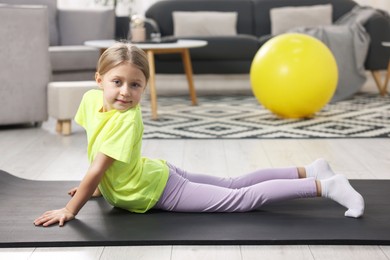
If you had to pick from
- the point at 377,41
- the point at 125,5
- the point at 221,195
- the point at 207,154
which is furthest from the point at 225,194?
the point at 125,5

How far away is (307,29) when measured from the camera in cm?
513

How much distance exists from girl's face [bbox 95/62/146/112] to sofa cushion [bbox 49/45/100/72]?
2897 mm

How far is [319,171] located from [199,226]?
50 cm

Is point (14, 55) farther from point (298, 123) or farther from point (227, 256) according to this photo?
point (227, 256)

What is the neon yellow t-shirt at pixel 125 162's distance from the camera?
6.01ft

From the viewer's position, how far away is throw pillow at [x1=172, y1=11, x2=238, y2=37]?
552 centimetres

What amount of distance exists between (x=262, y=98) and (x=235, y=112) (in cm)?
39

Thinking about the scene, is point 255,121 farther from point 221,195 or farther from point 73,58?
point 221,195

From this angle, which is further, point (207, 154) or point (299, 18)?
point (299, 18)

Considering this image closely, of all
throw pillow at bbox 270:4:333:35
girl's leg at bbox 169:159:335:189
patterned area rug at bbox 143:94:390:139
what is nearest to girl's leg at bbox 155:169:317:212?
girl's leg at bbox 169:159:335:189

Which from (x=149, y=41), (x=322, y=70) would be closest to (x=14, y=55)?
(x=149, y=41)

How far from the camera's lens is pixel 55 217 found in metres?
1.87

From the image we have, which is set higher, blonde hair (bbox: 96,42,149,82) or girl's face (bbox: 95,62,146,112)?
blonde hair (bbox: 96,42,149,82)

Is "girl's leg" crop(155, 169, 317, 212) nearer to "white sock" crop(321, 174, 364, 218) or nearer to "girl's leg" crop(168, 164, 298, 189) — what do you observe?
"white sock" crop(321, 174, 364, 218)
